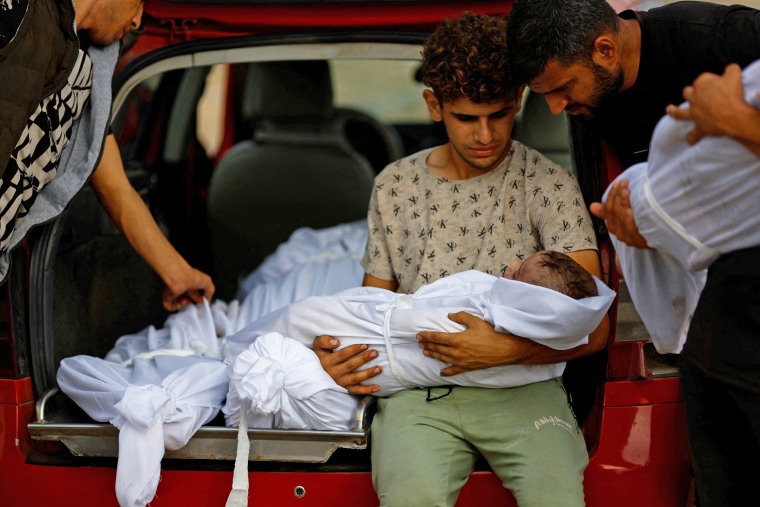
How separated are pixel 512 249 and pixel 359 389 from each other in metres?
0.64

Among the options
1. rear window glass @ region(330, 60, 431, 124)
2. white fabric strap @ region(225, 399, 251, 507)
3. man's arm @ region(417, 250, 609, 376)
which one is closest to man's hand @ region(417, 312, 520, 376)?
man's arm @ region(417, 250, 609, 376)

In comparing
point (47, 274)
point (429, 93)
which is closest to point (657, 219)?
point (429, 93)

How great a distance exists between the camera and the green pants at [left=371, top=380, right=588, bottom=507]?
2.26m

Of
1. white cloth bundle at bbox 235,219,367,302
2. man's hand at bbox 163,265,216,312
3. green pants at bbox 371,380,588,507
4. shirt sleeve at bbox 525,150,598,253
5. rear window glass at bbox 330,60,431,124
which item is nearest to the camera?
green pants at bbox 371,380,588,507

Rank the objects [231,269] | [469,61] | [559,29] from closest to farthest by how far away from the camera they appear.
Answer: [559,29] → [469,61] → [231,269]

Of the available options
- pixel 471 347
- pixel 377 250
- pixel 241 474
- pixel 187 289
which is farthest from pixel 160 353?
pixel 471 347

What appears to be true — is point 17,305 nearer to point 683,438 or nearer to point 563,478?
point 563,478

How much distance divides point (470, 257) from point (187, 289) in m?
0.95

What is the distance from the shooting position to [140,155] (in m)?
4.04

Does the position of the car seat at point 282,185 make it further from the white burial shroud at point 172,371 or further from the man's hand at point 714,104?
the man's hand at point 714,104

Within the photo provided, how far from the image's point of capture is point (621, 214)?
1.91 m

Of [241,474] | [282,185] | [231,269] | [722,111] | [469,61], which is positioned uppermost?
[722,111]

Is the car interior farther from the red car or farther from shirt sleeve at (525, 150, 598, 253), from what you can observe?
shirt sleeve at (525, 150, 598, 253)

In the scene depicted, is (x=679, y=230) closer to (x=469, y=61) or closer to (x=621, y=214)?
(x=621, y=214)
